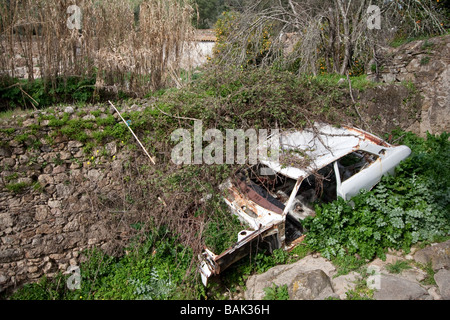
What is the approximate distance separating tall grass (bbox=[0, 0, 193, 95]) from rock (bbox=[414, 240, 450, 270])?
603 centimetres

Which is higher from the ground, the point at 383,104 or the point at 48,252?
the point at 383,104

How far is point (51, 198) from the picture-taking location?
501cm

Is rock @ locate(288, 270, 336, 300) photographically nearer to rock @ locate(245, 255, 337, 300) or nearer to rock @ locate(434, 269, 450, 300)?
rock @ locate(245, 255, 337, 300)

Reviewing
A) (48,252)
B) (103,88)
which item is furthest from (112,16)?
(48,252)

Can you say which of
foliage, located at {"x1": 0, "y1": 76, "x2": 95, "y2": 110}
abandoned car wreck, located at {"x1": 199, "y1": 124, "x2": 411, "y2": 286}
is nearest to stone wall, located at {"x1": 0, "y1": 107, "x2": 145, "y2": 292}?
foliage, located at {"x1": 0, "y1": 76, "x2": 95, "y2": 110}

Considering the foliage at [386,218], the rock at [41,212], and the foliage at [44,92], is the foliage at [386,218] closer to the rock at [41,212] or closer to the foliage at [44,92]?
the rock at [41,212]

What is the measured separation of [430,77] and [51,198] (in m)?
9.32

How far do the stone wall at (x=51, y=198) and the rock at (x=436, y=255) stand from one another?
4.64 m

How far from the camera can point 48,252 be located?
16.3 feet

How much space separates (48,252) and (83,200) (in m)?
0.98

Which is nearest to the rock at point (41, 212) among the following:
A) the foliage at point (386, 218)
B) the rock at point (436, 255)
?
the foliage at point (386, 218)

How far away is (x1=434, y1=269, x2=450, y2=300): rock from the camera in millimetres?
3763

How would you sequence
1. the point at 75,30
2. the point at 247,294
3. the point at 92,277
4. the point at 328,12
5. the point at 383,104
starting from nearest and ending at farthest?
the point at 247,294, the point at 92,277, the point at 75,30, the point at 383,104, the point at 328,12

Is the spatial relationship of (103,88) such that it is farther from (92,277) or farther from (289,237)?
(289,237)
